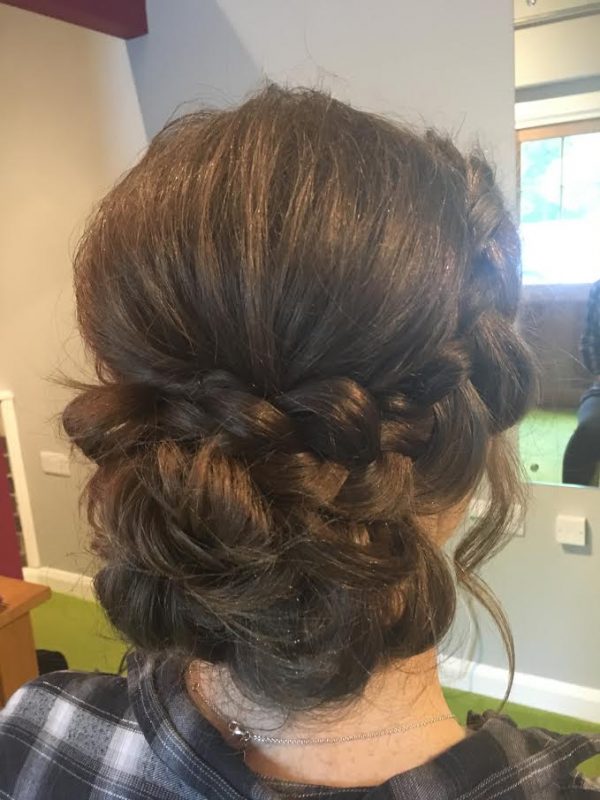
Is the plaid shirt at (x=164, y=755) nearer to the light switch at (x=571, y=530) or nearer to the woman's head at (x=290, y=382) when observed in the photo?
the woman's head at (x=290, y=382)

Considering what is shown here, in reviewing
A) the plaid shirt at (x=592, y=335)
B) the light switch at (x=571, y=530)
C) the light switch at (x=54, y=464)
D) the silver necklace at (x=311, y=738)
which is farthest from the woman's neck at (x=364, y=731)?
the light switch at (x=54, y=464)

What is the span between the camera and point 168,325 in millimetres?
441

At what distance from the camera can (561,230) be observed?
153 centimetres

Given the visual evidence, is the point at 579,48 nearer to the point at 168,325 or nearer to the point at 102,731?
the point at 168,325

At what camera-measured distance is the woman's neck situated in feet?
1.63

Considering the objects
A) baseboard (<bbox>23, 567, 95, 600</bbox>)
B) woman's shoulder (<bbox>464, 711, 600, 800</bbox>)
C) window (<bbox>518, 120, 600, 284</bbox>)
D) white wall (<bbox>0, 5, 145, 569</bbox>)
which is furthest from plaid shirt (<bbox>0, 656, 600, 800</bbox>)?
baseboard (<bbox>23, 567, 95, 600</bbox>)

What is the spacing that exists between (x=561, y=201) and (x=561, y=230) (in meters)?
0.06

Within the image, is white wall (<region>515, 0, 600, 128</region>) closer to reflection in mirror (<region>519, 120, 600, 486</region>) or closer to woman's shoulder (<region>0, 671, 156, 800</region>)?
reflection in mirror (<region>519, 120, 600, 486</region>)

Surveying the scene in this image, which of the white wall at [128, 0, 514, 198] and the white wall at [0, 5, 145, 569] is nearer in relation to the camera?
the white wall at [128, 0, 514, 198]

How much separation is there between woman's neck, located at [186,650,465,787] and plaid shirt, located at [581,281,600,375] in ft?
3.79

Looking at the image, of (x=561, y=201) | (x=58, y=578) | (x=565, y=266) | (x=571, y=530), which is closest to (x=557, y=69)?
(x=561, y=201)

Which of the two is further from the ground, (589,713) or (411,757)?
(411,757)

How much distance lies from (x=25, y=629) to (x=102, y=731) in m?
0.86

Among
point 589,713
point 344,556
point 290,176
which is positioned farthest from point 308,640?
point 589,713
